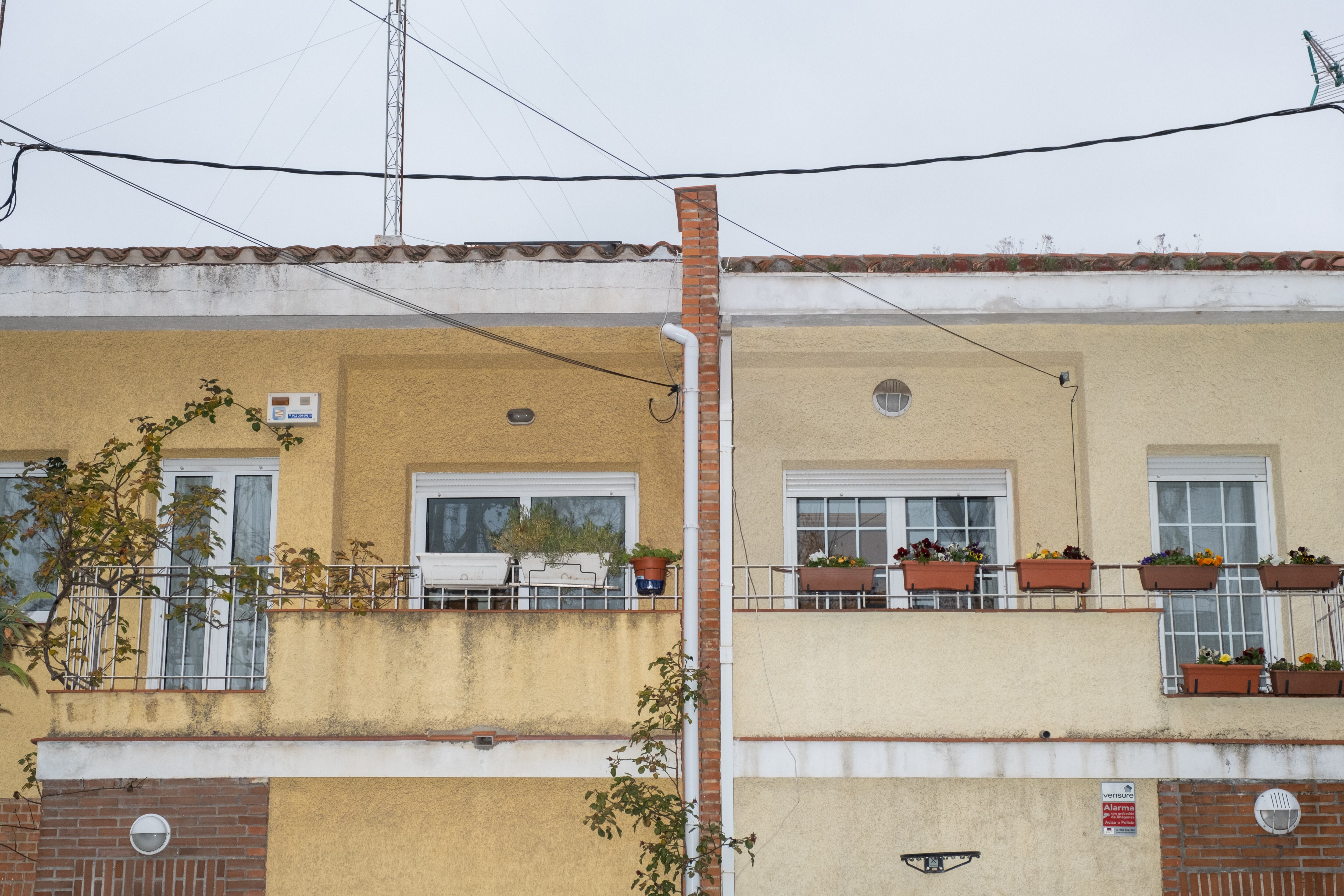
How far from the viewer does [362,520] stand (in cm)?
942

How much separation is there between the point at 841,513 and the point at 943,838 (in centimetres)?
284

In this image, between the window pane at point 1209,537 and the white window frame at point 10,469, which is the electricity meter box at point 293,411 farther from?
the window pane at point 1209,537

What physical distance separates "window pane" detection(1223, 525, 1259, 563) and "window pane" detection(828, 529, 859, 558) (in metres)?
2.86

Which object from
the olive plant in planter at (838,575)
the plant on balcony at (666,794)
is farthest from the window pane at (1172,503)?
the plant on balcony at (666,794)

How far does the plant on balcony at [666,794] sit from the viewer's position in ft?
24.4

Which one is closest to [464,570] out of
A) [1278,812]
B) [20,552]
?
[20,552]

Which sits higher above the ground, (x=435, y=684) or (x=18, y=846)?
(x=435, y=684)

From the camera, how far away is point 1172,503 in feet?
30.8

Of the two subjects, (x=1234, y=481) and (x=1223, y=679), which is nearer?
(x=1223, y=679)

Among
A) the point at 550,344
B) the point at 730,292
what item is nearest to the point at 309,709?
the point at 550,344

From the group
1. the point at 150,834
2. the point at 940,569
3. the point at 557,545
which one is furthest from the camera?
the point at 557,545

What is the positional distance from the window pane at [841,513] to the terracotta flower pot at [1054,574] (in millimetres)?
1765

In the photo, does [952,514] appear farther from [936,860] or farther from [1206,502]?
[936,860]

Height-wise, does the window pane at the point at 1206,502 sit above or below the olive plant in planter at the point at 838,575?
above
